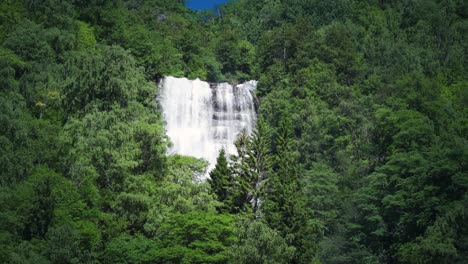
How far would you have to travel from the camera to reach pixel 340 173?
226 feet

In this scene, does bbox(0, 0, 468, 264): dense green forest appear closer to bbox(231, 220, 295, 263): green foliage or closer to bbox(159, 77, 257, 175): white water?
bbox(231, 220, 295, 263): green foliage

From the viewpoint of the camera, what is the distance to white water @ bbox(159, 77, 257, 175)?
75312 mm

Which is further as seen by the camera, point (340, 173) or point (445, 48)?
point (445, 48)

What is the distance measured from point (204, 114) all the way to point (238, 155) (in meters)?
9.71

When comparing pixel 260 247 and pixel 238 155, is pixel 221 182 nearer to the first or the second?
pixel 238 155

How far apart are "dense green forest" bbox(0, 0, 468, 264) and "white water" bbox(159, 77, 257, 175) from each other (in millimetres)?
1907

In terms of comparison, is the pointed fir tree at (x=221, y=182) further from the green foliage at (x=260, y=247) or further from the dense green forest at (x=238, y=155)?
the green foliage at (x=260, y=247)

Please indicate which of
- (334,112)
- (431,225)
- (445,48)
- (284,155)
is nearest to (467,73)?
(445,48)

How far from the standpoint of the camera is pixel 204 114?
78125 mm

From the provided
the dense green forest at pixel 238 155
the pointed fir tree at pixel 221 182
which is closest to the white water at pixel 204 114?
the dense green forest at pixel 238 155

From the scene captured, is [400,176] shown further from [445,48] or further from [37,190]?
[445,48]

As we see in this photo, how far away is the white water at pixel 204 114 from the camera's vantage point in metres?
75.3

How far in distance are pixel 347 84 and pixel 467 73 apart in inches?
446

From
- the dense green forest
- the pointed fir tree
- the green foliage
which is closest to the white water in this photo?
the dense green forest
